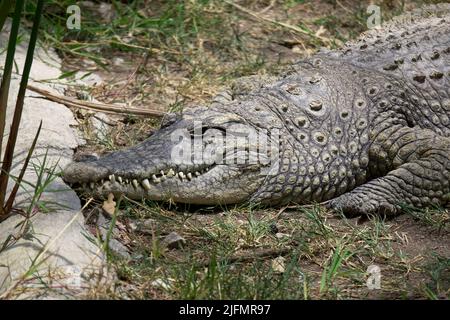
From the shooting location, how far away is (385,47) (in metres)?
6.22

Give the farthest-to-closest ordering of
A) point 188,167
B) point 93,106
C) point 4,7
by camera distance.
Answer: point 93,106 < point 188,167 < point 4,7

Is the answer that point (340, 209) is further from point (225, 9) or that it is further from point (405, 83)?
point (225, 9)

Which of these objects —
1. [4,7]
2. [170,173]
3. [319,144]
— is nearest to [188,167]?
[170,173]

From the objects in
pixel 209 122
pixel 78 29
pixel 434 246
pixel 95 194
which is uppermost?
pixel 78 29

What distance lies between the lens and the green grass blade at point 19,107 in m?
4.36

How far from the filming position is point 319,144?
561 cm

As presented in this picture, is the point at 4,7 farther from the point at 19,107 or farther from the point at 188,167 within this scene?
the point at 188,167

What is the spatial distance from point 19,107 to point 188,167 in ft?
3.88

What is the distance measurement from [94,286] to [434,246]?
204cm

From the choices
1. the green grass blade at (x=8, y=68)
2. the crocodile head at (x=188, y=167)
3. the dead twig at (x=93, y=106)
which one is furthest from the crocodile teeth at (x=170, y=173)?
the dead twig at (x=93, y=106)

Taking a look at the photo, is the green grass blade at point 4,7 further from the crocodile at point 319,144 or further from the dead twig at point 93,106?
the dead twig at point 93,106

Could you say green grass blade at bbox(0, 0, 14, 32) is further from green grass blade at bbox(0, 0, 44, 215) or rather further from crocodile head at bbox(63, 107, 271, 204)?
crocodile head at bbox(63, 107, 271, 204)
